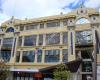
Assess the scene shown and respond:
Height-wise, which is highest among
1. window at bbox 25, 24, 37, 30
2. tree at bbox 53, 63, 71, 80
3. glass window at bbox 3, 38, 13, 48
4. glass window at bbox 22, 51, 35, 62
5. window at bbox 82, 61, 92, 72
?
window at bbox 25, 24, 37, 30

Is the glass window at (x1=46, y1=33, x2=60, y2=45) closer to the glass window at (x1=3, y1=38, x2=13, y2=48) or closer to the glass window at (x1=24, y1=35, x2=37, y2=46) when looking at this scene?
the glass window at (x1=24, y1=35, x2=37, y2=46)

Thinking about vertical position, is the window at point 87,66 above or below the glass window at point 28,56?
below

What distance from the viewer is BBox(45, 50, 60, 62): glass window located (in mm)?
39375

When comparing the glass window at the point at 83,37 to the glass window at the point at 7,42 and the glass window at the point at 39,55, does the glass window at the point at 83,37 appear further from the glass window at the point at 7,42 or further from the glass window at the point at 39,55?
the glass window at the point at 7,42

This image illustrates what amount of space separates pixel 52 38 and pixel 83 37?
6.24 m

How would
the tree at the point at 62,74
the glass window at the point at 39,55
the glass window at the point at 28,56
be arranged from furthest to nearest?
the glass window at the point at 28,56
the glass window at the point at 39,55
the tree at the point at 62,74

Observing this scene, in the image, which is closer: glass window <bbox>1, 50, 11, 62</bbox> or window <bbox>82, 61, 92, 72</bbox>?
window <bbox>82, 61, 92, 72</bbox>

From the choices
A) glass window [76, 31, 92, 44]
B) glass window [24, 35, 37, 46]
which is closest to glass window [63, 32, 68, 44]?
glass window [76, 31, 92, 44]

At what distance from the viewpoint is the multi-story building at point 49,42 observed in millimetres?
37312

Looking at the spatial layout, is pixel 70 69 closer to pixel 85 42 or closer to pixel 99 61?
pixel 85 42

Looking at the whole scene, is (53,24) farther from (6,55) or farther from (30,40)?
(6,55)

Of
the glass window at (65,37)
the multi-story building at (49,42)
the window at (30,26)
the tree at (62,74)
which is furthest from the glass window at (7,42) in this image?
the tree at (62,74)

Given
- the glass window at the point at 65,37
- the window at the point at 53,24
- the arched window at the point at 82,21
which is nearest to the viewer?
the arched window at the point at 82,21

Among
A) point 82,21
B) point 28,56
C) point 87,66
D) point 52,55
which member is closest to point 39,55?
point 28,56
